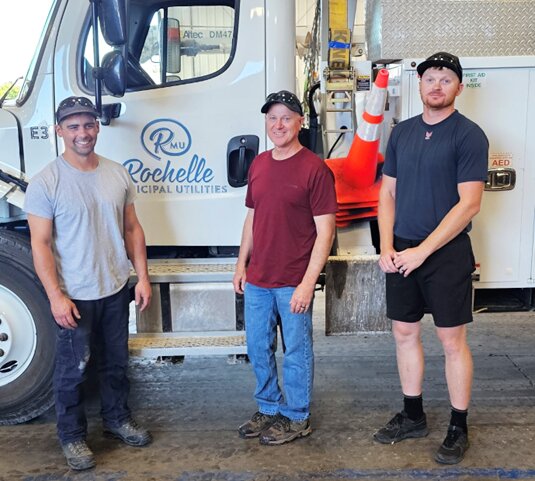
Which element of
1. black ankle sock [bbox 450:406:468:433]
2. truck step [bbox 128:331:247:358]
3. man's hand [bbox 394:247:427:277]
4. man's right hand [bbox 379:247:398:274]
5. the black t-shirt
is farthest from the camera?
truck step [bbox 128:331:247:358]

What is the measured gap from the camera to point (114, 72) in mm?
2824

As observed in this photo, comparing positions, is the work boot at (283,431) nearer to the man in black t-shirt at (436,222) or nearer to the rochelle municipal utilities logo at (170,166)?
the man in black t-shirt at (436,222)

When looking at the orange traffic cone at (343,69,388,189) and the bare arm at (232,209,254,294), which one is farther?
the orange traffic cone at (343,69,388,189)

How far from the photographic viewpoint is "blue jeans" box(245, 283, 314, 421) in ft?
9.28

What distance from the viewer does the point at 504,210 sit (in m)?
3.14

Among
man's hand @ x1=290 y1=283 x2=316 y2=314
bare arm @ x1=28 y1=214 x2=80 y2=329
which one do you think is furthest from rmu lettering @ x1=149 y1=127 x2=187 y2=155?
man's hand @ x1=290 y1=283 x2=316 y2=314

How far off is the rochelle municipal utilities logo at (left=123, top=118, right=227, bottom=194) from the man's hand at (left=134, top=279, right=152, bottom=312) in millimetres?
532

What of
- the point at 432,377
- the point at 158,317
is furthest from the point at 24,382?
the point at 432,377

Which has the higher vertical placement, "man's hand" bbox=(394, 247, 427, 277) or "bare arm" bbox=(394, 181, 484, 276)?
"bare arm" bbox=(394, 181, 484, 276)

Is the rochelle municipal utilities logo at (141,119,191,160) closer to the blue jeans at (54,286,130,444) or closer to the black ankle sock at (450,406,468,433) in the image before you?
the blue jeans at (54,286,130,444)

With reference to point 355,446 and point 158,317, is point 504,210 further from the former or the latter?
point 158,317

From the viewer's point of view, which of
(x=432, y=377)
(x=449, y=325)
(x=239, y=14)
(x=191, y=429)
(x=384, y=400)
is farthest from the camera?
(x=432, y=377)

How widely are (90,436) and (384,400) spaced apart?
169 centimetres

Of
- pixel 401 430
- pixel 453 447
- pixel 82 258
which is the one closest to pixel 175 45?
pixel 82 258
